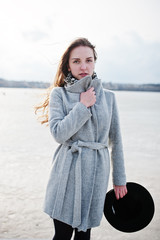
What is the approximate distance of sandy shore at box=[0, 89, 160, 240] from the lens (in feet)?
9.59

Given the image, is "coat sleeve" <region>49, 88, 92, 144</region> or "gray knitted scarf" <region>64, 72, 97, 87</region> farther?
"gray knitted scarf" <region>64, 72, 97, 87</region>

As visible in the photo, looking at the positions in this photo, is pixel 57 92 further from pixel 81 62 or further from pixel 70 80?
pixel 81 62

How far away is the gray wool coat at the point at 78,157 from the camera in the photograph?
1.64 m

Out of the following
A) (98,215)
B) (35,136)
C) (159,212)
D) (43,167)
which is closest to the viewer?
(98,215)

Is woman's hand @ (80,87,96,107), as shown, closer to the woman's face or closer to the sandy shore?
the woman's face

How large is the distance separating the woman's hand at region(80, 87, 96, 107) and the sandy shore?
1085 mm

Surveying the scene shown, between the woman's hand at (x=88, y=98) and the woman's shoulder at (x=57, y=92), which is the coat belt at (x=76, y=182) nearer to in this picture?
the woman's hand at (x=88, y=98)

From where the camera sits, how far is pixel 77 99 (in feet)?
5.79

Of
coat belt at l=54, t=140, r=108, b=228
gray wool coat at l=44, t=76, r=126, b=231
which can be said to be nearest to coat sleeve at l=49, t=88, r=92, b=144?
gray wool coat at l=44, t=76, r=126, b=231

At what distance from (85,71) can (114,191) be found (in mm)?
895

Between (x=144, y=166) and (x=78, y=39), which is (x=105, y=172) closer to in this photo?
(x=78, y=39)

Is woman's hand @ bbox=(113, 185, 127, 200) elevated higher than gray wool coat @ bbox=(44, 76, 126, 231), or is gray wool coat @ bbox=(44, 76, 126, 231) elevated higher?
gray wool coat @ bbox=(44, 76, 126, 231)

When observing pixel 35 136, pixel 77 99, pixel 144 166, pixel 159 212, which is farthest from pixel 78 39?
pixel 35 136

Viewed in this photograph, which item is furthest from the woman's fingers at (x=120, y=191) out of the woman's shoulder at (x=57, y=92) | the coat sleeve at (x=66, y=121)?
the woman's shoulder at (x=57, y=92)
